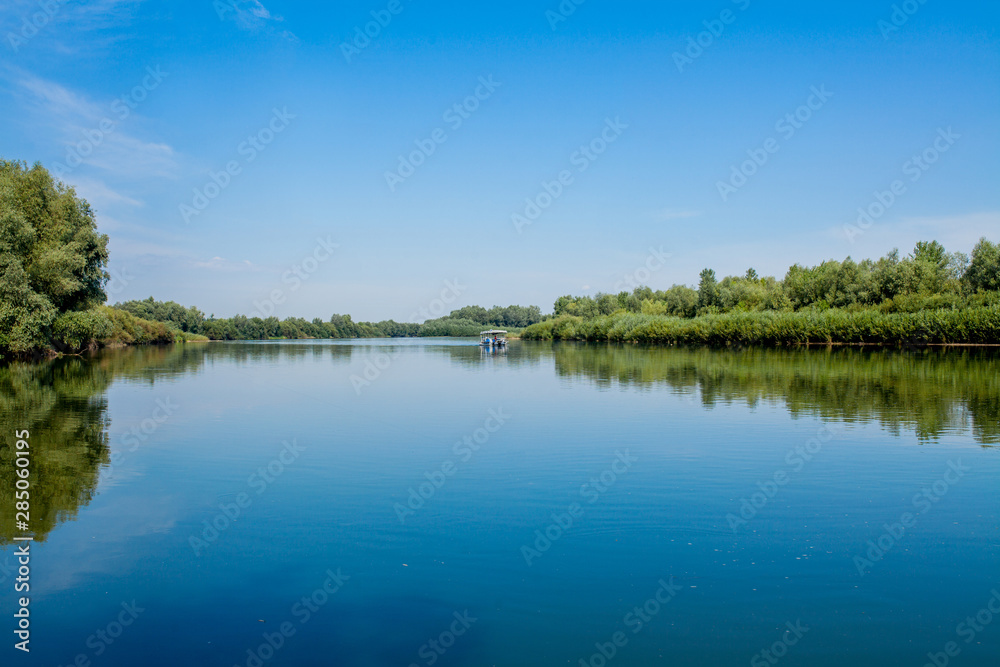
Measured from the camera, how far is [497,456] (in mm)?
13555

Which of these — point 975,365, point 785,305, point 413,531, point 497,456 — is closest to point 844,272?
point 785,305

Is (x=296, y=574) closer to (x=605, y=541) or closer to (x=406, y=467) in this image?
(x=605, y=541)

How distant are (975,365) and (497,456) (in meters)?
34.2
